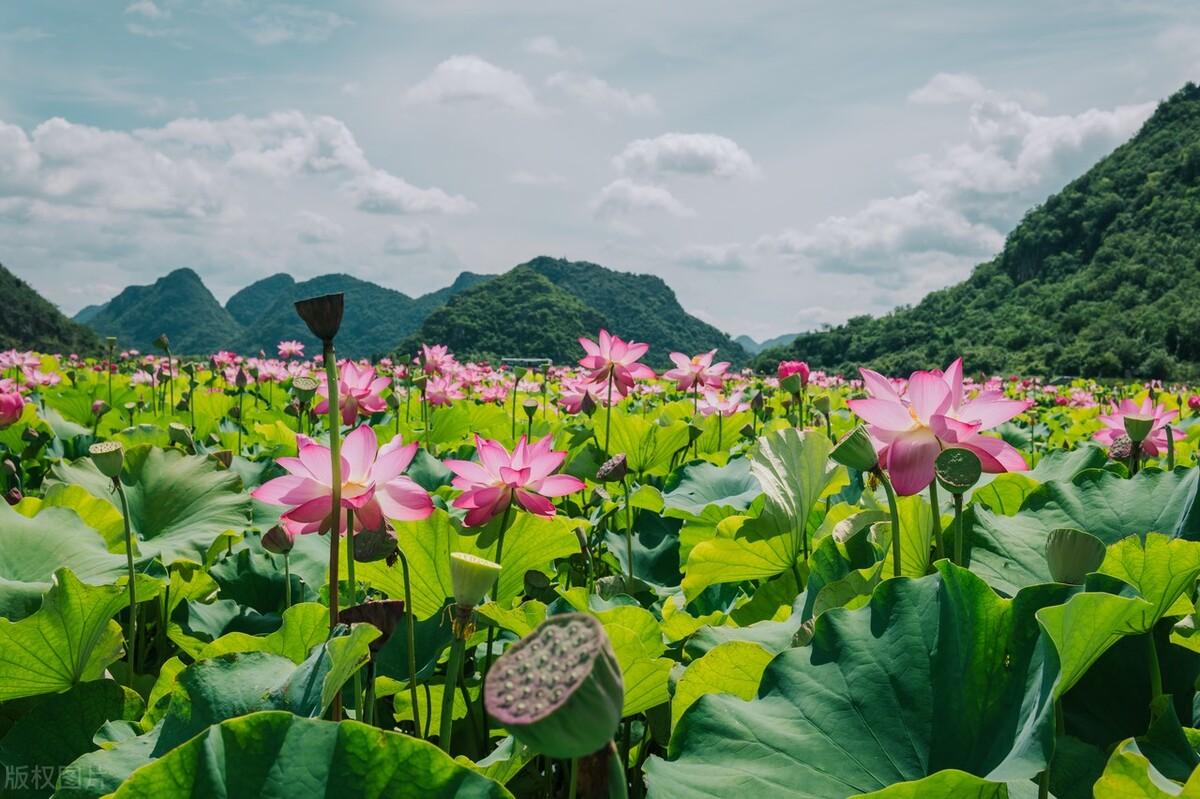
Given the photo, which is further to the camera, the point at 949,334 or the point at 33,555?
the point at 949,334

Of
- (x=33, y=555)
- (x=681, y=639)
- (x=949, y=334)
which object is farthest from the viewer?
(x=949, y=334)

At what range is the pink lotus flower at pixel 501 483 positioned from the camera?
1118 mm

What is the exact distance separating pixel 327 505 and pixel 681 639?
550mm

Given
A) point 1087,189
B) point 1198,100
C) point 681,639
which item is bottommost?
point 681,639

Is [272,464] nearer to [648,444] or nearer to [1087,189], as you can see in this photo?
[648,444]

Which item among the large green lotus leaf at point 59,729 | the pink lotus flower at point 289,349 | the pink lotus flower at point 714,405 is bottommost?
the large green lotus leaf at point 59,729

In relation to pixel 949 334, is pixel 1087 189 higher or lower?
higher

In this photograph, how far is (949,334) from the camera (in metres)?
56.0

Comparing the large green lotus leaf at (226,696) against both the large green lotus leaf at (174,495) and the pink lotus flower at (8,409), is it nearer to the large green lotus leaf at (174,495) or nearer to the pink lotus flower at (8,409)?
the large green lotus leaf at (174,495)

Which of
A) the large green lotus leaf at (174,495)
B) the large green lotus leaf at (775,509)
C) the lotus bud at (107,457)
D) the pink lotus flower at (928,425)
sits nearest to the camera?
the pink lotus flower at (928,425)

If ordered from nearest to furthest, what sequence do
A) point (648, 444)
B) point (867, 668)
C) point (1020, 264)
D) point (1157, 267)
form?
point (867, 668) < point (648, 444) < point (1157, 267) < point (1020, 264)

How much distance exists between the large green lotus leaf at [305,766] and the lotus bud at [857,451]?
67cm

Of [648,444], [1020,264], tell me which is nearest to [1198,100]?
[1020,264]

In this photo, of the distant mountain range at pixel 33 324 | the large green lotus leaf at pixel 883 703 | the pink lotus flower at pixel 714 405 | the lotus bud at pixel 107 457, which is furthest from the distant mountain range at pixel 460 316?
the large green lotus leaf at pixel 883 703
